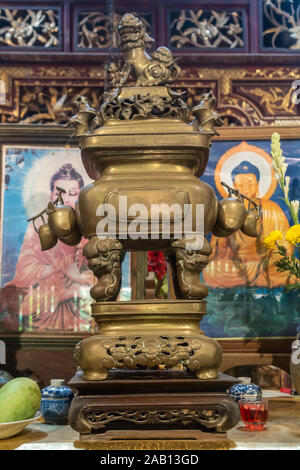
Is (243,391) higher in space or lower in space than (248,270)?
lower

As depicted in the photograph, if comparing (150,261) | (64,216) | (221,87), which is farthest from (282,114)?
(64,216)

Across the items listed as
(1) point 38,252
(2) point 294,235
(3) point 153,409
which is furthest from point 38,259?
(3) point 153,409

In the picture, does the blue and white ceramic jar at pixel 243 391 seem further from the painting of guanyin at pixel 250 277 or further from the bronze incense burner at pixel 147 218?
the painting of guanyin at pixel 250 277

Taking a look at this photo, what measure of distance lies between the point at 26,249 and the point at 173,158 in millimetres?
1380

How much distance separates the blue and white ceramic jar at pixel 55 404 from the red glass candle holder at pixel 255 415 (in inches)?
17.0

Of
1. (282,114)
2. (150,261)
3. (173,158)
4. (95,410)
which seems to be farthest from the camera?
(282,114)

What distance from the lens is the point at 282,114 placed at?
260cm

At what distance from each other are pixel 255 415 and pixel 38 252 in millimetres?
1530

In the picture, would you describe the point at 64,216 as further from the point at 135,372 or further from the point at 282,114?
the point at 282,114

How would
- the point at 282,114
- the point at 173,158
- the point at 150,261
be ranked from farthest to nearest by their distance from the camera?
the point at 282,114 → the point at 150,261 → the point at 173,158

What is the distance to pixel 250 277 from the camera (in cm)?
229

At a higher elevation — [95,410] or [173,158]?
[173,158]

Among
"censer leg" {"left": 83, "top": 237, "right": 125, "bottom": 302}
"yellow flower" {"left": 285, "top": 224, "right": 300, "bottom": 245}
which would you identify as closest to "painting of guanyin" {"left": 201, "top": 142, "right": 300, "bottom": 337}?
"yellow flower" {"left": 285, "top": 224, "right": 300, "bottom": 245}

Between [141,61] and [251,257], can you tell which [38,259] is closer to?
[251,257]
